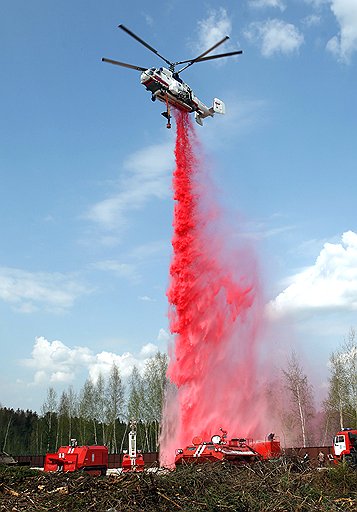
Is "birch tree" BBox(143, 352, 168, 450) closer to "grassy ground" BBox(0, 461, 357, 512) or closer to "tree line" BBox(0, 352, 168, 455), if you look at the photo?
"tree line" BBox(0, 352, 168, 455)

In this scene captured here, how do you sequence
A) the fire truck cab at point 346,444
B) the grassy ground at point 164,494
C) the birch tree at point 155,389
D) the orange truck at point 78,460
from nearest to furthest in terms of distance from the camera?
the grassy ground at point 164,494, the orange truck at point 78,460, the fire truck cab at point 346,444, the birch tree at point 155,389

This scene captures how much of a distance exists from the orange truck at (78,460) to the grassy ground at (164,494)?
1872 centimetres

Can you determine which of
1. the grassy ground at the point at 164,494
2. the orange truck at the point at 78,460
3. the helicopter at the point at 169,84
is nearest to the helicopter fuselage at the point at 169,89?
the helicopter at the point at 169,84

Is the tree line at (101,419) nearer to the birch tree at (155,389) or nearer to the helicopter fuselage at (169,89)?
the birch tree at (155,389)

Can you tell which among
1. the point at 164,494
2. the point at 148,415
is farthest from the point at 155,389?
the point at 164,494

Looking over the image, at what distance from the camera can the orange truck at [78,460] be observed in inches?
1169

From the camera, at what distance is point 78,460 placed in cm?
2997

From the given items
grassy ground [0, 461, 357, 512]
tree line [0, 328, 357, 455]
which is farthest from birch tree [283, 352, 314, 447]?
grassy ground [0, 461, 357, 512]

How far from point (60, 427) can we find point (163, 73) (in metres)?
58.0

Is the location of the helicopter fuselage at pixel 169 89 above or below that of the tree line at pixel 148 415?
above

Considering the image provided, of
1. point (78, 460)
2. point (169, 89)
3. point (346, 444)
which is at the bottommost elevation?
point (78, 460)

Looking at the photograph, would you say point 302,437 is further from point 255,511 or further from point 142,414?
point 255,511

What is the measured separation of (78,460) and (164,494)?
22.2 m

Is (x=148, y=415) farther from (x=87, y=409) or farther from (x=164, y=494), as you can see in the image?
(x=164, y=494)
